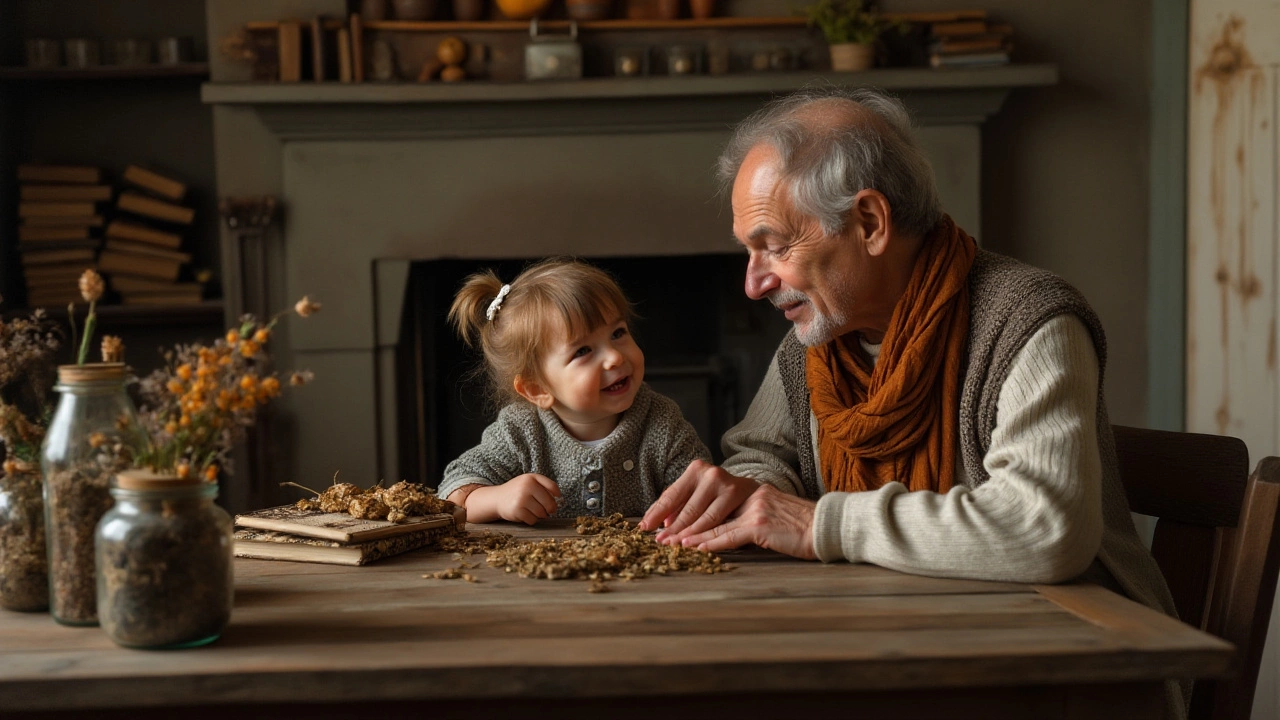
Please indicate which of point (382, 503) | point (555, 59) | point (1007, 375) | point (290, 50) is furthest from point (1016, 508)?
point (290, 50)

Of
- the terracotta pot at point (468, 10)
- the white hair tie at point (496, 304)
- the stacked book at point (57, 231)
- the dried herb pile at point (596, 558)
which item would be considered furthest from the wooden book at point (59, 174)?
the dried herb pile at point (596, 558)

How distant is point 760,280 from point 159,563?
98cm

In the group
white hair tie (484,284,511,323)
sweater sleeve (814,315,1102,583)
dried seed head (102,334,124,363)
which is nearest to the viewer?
dried seed head (102,334,124,363)

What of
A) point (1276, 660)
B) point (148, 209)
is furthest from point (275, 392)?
point (148, 209)

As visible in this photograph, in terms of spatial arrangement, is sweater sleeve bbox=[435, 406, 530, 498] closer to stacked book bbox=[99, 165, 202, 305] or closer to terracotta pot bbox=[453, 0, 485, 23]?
terracotta pot bbox=[453, 0, 485, 23]

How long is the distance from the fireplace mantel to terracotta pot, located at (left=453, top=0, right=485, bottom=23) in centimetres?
30

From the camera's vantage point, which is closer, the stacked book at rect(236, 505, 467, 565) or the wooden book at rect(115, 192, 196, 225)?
the stacked book at rect(236, 505, 467, 565)

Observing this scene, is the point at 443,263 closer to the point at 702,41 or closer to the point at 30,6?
the point at 702,41

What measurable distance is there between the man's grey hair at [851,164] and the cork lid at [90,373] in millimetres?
932

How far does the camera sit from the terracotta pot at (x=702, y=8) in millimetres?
3361

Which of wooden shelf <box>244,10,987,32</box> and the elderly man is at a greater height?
wooden shelf <box>244,10,987,32</box>

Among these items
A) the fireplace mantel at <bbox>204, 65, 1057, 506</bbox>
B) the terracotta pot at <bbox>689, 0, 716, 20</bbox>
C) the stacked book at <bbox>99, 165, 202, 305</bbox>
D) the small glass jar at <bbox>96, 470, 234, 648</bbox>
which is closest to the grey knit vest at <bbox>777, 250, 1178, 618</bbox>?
the small glass jar at <bbox>96, 470, 234, 648</bbox>

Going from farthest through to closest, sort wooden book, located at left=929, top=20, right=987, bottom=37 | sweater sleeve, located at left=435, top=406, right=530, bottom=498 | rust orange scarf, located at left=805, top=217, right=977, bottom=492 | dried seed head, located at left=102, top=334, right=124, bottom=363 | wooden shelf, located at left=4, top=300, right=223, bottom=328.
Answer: wooden shelf, located at left=4, top=300, right=223, bottom=328 < wooden book, located at left=929, top=20, right=987, bottom=37 < sweater sleeve, located at left=435, top=406, right=530, bottom=498 < rust orange scarf, located at left=805, top=217, right=977, bottom=492 < dried seed head, located at left=102, top=334, right=124, bottom=363

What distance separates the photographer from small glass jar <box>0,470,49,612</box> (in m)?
1.12
